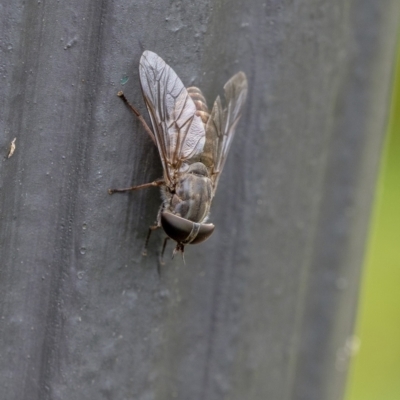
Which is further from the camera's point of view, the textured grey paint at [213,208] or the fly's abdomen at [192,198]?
the fly's abdomen at [192,198]

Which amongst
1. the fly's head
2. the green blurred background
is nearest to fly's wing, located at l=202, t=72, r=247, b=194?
the fly's head

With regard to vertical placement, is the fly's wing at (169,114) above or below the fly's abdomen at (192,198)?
above

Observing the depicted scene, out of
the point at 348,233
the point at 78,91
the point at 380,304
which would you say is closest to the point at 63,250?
the point at 78,91

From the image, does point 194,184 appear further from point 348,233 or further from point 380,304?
point 380,304

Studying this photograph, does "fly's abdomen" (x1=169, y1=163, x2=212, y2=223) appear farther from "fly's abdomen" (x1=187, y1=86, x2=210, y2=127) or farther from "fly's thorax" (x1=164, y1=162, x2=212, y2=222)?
"fly's abdomen" (x1=187, y1=86, x2=210, y2=127)

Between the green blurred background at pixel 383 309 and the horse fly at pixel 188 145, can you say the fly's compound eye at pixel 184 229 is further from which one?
the green blurred background at pixel 383 309

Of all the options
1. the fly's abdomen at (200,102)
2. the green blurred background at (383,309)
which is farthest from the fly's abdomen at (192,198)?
the green blurred background at (383,309)

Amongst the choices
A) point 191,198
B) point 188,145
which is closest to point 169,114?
point 188,145
